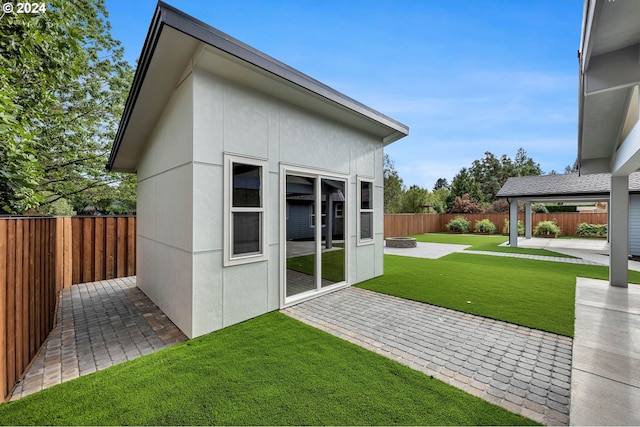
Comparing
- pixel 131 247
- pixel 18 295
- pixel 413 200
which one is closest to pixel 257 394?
pixel 18 295

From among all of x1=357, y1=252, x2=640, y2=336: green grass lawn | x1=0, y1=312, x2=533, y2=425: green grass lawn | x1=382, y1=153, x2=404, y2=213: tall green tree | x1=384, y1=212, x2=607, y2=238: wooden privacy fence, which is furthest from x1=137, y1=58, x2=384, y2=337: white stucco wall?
x1=382, y1=153, x2=404, y2=213: tall green tree

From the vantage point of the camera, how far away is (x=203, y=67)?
3529 mm

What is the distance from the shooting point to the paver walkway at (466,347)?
7.97 feet

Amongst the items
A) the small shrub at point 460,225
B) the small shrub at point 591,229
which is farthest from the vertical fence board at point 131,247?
the small shrub at point 591,229

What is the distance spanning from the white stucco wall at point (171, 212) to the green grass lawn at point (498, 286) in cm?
381

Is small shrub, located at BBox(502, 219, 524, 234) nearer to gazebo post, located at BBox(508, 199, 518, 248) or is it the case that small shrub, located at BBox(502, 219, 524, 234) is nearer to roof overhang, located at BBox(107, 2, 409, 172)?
gazebo post, located at BBox(508, 199, 518, 248)

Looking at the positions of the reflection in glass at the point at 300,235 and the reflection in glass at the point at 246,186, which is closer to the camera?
the reflection in glass at the point at 246,186

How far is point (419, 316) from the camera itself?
429cm

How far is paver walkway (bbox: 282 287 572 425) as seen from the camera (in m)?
2.43

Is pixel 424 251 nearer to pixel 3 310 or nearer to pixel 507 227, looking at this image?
pixel 507 227

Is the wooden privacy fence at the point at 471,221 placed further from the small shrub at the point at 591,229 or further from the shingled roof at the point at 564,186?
the shingled roof at the point at 564,186

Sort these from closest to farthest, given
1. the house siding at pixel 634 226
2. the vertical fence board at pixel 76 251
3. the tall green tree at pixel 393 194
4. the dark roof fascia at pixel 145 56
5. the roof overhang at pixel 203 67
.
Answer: the dark roof fascia at pixel 145 56, the roof overhang at pixel 203 67, the vertical fence board at pixel 76 251, the house siding at pixel 634 226, the tall green tree at pixel 393 194

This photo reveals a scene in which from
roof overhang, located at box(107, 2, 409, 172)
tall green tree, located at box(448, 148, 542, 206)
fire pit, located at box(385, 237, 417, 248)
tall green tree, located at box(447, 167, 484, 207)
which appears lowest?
fire pit, located at box(385, 237, 417, 248)

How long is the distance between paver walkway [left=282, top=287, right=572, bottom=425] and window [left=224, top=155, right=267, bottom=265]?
51.8 inches
